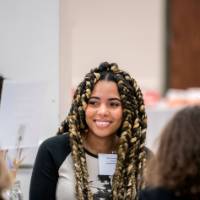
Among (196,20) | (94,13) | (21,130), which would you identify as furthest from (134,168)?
(196,20)

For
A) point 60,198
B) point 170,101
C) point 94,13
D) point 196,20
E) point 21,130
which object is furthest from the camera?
point 196,20

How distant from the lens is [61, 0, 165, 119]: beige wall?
31.5 ft

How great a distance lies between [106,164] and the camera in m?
3.06

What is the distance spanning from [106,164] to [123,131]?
0.17 m

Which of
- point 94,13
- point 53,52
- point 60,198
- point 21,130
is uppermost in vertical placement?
point 94,13

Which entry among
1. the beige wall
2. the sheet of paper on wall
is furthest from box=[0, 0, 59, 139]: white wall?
the beige wall

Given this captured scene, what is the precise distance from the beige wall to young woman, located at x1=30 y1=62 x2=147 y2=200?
6295mm

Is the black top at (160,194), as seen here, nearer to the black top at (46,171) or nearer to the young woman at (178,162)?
the young woman at (178,162)

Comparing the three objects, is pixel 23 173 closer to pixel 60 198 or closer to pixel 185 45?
pixel 60 198

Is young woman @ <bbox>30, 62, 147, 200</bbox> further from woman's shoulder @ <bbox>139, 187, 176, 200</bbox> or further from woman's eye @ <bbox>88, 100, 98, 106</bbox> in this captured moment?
woman's shoulder @ <bbox>139, 187, 176, 200</bbox>

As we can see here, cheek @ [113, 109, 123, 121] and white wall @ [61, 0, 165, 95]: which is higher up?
white wall @ [61, 0, 165, 95]

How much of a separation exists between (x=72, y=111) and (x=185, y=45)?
289 inches

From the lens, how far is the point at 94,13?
9719 millimetres

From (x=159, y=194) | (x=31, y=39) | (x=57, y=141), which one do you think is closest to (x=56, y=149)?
(x=57, y=141)
